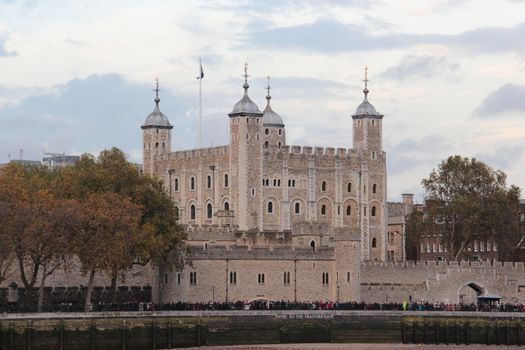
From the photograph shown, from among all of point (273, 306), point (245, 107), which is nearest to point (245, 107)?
point (245, 107)

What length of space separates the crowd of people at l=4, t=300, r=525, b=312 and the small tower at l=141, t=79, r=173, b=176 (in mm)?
43140

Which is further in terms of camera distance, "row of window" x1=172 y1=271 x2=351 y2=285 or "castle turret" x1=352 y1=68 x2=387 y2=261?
"castle turret" x1=352 y1=68 x2=387 y2=261

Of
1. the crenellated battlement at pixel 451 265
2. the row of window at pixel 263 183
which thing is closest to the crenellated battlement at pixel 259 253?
the crenellated battlement at pixel 451 265

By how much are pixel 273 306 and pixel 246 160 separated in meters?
34.9

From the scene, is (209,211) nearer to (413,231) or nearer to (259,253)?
(413,231)

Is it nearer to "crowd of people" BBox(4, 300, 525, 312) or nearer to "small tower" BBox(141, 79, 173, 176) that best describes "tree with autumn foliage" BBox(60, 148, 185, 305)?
"crowd of people" BBox(4, 300, 525, 312)

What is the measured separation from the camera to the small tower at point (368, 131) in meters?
146

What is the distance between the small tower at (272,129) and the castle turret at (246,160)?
5.02 metres

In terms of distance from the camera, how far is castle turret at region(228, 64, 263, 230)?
136m

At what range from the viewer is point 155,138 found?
490ft

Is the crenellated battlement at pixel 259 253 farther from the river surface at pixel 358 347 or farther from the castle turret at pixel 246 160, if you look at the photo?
the castle turret at pixel 246 160

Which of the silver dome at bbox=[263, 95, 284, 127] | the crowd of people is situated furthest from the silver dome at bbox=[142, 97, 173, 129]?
the crowd of people

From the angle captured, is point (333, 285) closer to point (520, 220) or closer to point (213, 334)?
point (213, 334)

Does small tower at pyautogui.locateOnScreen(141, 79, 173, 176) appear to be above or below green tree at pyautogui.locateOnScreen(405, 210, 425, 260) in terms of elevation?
above
